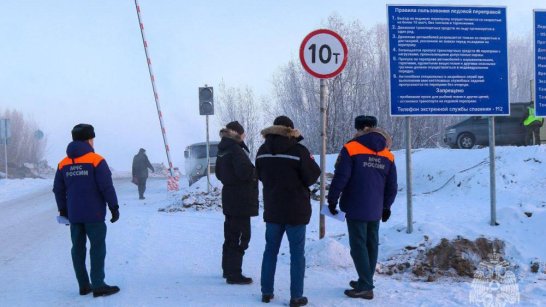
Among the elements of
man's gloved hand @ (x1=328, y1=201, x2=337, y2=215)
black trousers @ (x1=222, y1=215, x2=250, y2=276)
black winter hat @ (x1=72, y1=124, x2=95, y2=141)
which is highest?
black winter hat @ (x1=72, y1=124, x2=95, y2=141)

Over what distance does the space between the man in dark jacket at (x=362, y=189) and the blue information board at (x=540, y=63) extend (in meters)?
5.39

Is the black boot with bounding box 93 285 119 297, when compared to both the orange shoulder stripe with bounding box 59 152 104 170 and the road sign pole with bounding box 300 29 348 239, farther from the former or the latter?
the road sign pole with bounding box 300 29 348 239

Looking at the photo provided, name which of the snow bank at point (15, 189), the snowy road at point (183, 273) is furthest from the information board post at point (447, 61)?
the snow bank at point (15, 189)

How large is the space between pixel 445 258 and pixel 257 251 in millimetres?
2790

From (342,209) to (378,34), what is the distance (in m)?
40.3

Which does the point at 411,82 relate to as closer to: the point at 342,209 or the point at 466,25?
the point at 466,25

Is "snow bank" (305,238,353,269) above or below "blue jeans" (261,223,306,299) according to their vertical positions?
below

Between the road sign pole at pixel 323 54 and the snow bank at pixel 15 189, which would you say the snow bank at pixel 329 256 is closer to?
the road sign pole at pixel 323 54

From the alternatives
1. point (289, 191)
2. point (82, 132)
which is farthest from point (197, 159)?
point (289, 191)

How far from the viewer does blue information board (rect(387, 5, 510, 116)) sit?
7.81 m

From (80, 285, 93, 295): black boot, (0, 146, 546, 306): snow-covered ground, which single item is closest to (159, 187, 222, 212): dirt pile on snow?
(0, 146, 546, 306): snow-covered ground

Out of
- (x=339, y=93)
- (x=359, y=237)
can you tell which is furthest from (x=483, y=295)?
(x=339, y=93)

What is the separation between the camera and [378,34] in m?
42.9

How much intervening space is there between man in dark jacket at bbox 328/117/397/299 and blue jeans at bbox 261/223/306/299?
0.47 m
